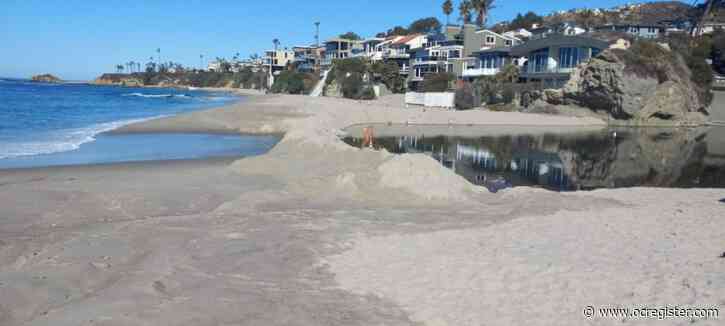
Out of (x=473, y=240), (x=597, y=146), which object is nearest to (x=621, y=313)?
(x=473, y=240)

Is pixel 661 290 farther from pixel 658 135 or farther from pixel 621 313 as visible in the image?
pixel 658 135

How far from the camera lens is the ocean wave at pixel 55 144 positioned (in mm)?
22328

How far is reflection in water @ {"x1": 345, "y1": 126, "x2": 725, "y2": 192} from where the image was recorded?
19.7 meters

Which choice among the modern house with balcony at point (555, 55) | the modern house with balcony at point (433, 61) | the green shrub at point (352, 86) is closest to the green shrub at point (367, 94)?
the green shrub at point (352, 86)

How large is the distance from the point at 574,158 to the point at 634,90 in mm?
29447

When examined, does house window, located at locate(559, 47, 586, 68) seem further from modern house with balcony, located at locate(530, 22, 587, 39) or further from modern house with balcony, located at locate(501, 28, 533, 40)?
modern house with balcony, located at locate(501, 28, 533, 40)

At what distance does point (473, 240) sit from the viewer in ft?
32.3

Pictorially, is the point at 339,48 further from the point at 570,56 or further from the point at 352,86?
the point at 570,56

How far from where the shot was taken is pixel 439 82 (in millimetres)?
72625

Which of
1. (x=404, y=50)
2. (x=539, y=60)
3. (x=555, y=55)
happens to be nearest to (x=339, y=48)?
(x=404, y=50)

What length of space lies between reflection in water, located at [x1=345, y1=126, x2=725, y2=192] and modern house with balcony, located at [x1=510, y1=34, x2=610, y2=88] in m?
20.7

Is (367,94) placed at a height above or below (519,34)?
below

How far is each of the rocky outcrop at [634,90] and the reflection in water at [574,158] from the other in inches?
459

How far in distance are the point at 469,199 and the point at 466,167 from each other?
783 centimetres
